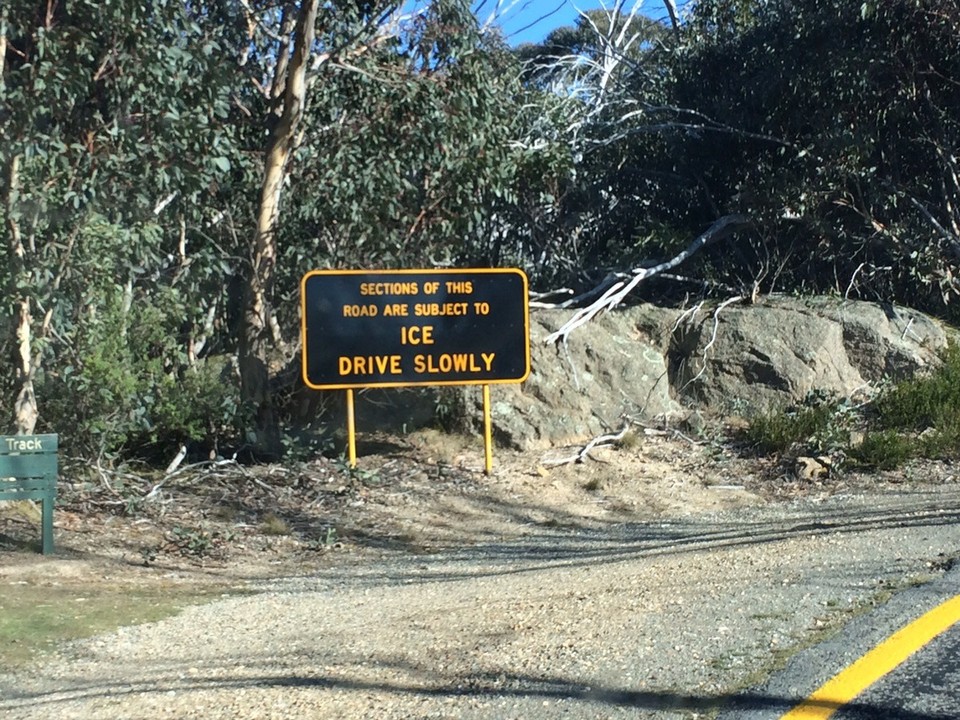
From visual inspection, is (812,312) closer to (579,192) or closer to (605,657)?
(579,192)

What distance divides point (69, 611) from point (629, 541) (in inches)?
180

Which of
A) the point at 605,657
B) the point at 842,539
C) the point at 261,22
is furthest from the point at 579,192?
the point at 605,657

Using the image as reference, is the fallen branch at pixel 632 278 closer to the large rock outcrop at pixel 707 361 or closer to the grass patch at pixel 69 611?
the large rock outcrop at pixel 707 361

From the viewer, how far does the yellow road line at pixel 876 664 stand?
190 inches

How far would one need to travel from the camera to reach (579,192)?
17.2 metres

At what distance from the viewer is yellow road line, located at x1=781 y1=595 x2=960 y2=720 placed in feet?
15.9

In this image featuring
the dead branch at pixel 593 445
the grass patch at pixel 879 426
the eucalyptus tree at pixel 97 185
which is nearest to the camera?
the eucalyptus tree at pixel 97 185

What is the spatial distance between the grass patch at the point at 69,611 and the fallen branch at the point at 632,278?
6906 millimetres

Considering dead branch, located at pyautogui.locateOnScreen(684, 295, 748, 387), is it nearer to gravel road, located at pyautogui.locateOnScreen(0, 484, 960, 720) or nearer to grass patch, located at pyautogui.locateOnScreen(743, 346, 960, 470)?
grass patch, located at pyautogui.locateOnScreen(743, 346, 960, 470)

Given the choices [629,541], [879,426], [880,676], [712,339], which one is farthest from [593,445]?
[880,676]

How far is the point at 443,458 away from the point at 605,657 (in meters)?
7.07

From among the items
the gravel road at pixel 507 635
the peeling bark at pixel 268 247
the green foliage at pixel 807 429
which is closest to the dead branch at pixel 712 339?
the green foliage at pixel 807 429

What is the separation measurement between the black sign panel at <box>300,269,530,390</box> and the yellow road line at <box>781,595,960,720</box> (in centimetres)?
643

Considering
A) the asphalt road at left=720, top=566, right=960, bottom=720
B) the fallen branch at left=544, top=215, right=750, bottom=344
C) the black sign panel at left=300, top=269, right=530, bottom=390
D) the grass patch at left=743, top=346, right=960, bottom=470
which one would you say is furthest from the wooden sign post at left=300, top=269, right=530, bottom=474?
the asphalt road at left=720, top=566, right=960, bottom=720
